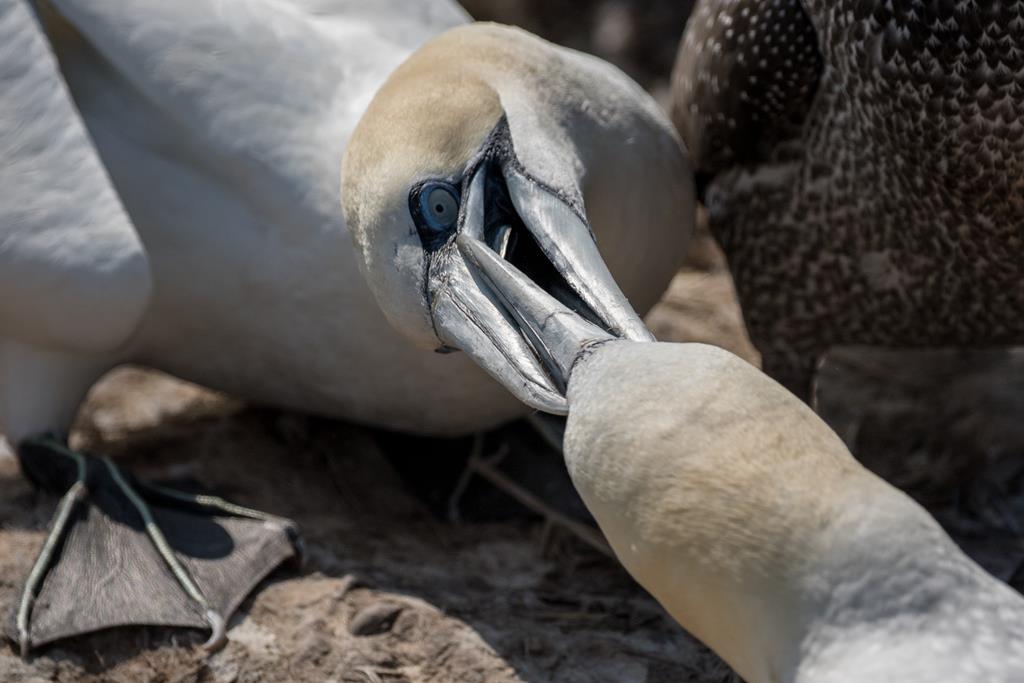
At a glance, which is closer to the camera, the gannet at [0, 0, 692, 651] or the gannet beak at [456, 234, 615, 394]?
the gannet beak at [456, 234, 615, 394]

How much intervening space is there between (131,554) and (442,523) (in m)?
1.00

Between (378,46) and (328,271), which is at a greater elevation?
(378,46)

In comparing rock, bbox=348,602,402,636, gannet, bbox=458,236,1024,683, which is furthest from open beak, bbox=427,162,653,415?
rock, bbox=348,602,402,636

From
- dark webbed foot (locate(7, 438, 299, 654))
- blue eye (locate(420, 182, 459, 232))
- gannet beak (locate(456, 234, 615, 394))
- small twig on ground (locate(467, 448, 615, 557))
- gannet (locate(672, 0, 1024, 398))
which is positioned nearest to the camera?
gannet beak (locate(456, 234, 615, 394))

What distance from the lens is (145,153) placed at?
4434 mm

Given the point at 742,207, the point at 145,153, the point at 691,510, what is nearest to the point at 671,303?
the point at 742,207

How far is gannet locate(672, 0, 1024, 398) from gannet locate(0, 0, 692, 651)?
0.27 metres

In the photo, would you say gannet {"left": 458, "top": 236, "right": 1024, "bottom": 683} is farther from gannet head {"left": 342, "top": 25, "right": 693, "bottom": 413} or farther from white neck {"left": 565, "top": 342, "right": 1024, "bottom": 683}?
gannet head {"left": 342, "top": 25, "right": 693, "bottom": 413}

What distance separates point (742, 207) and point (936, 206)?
758 millimetres

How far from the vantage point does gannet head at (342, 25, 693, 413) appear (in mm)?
3094

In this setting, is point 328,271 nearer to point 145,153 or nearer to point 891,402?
point 145,153

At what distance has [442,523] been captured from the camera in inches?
178

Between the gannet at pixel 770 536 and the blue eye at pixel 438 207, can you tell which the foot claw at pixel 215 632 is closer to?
the blue eye at pixel 438 207

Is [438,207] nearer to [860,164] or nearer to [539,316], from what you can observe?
[539,316]
